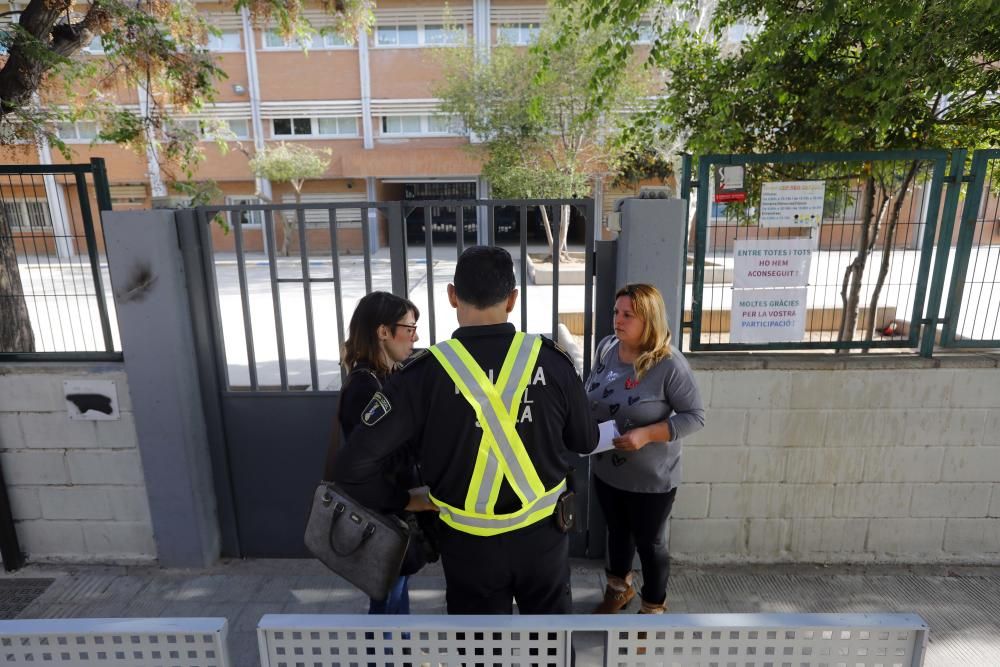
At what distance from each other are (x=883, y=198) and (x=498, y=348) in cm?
352

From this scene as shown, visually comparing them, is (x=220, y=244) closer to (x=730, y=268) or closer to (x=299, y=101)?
(x=299, y=101)

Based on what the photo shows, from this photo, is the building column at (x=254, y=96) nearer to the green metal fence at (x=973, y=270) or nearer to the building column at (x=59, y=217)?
the building column at (x=59, y=217)

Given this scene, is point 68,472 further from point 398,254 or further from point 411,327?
point 411,327

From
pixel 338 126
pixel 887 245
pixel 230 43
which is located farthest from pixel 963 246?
pixel 230 43

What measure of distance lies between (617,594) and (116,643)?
234cm

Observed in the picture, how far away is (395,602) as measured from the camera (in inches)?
106

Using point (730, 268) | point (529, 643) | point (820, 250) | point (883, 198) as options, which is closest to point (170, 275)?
point (529, 643)

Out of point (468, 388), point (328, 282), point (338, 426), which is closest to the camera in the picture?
point (468, 388)

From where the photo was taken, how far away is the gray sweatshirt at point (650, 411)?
104 inches

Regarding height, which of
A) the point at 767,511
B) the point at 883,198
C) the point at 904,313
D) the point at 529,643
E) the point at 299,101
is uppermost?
the point at 299,101

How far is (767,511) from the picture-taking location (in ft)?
11.8

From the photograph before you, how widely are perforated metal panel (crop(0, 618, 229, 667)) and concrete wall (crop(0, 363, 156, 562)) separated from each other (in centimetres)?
226

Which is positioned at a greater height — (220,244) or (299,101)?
(299,101)

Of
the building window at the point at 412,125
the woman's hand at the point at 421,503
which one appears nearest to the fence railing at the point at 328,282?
the woman's hand at the point at 421,503
